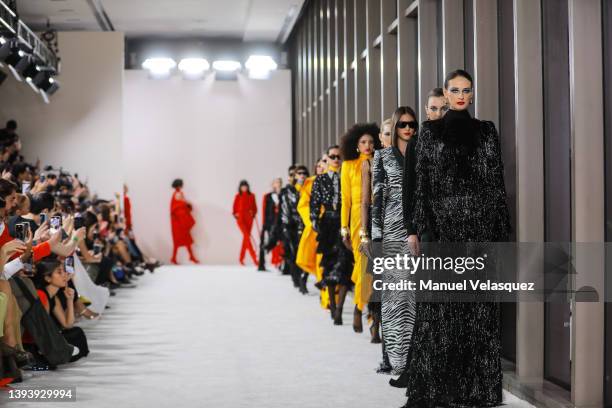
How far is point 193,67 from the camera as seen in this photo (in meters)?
18.8

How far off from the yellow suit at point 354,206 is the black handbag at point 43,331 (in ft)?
6.82

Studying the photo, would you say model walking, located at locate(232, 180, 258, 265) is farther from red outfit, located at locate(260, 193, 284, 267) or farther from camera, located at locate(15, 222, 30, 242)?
camera, located at locate(15, 222, 30, 242)

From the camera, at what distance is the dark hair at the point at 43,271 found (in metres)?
6.17

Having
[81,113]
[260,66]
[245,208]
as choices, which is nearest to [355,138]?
[81,113]

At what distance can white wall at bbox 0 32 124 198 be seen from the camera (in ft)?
55.3

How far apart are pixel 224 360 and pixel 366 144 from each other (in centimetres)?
170

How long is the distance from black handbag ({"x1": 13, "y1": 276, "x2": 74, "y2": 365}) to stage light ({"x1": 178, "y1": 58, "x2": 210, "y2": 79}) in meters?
13.3

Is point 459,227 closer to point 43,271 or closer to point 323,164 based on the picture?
point 43,271

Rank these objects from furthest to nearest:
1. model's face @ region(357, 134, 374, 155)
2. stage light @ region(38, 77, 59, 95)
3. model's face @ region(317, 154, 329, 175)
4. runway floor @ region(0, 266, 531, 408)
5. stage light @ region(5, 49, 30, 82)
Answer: stage light @ region(38, 77, 59, 95)
stage light @ region(5, 49, 30, 82)
model's face @ region(317, 154, 329, 175)
model's face @ region(357, 134, 374, 155)
runway floor @ region(0, 266, 531, 408)

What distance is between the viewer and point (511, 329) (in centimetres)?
545

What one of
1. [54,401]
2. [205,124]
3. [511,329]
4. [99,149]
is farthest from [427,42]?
[205,124]

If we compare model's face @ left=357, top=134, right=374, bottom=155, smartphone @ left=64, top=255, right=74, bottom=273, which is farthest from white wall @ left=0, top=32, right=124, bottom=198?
model's face @ left=357, top=134, right=374, bottom=155

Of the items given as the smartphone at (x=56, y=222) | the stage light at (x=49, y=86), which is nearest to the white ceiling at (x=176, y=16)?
the stage light at (x=49, y=86)

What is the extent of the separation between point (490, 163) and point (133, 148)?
1487 cm
